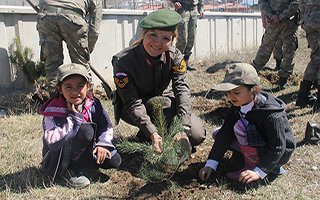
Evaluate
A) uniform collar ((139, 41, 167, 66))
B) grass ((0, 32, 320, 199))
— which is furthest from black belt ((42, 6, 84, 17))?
uniform collar ((139, 41, 167, 66))

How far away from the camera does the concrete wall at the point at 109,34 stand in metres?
4.69

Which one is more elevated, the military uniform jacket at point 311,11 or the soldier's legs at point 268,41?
the military uniform jacket at point 311,11

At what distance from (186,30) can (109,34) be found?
127 cm

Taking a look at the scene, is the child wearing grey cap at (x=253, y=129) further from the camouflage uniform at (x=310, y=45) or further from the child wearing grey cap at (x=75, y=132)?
the camouflage uniform at (x=310, y=45)

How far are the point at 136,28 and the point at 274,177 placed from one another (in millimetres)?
4097

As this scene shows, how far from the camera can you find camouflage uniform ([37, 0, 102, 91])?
13.6 ft

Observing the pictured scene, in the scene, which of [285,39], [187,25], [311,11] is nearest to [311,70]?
[311,11]

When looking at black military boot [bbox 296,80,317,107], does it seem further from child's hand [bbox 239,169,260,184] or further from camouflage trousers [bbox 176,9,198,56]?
camouflage trousers [bbox 176,9,198,56]

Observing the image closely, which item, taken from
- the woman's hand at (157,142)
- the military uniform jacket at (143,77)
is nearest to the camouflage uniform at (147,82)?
the military uniform jacket at (143,77)

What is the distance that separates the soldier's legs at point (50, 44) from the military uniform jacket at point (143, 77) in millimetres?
1598

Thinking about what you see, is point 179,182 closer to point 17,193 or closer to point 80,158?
point 80,158

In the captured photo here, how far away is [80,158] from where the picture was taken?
8.88ft

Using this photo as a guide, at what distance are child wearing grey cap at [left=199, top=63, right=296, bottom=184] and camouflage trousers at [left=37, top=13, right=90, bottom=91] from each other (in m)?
2.29

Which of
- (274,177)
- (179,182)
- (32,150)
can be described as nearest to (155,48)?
(179,182)
